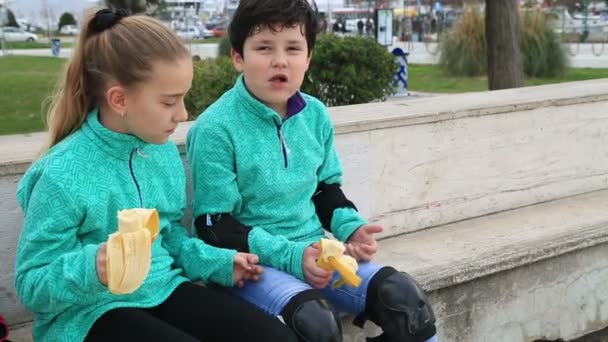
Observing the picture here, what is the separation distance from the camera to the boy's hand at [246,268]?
7.86 ft

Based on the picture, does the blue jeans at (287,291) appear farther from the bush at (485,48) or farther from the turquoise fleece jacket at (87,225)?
the bush at (485,48)

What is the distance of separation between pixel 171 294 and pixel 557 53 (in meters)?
13.2

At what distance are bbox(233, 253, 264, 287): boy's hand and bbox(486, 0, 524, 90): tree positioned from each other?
19.8 ft

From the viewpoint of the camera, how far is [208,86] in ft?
20.1

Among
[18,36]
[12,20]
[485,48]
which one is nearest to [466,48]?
[485,48]

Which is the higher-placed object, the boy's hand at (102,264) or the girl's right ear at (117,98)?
the girl's right ear at (117,98)

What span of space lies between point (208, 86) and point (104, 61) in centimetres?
395

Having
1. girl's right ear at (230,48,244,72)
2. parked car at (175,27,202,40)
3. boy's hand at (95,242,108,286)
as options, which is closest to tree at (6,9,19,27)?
parked car at (175,27,202,40)

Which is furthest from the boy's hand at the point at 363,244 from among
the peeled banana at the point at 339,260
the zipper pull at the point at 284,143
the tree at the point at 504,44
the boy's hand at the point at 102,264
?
the tree at the point at 504,44

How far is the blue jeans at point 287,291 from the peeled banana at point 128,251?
0.56 meters

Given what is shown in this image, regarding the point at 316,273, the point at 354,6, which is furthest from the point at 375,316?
the point at 354,6

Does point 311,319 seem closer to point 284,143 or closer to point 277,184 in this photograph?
point 277,184

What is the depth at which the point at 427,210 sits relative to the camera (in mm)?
3756

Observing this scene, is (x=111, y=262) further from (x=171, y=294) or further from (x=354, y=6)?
(x=354, y=6)
